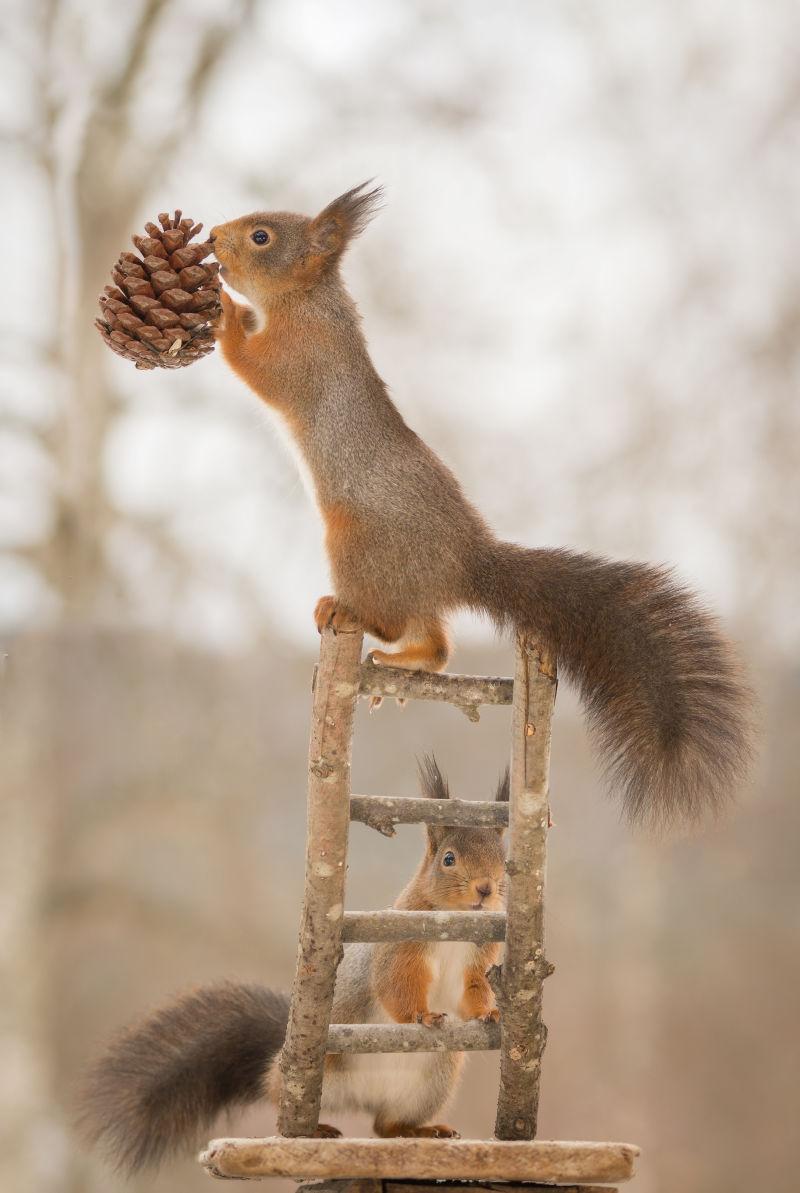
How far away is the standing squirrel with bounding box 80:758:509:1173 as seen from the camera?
139 cm

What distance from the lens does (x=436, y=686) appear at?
4.40ft

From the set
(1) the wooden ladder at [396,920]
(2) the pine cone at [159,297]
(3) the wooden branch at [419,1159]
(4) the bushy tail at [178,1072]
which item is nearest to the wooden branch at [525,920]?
(1) the wooden ladder at [396,920]

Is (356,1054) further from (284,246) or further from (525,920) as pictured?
(284,246)

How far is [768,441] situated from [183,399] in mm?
1364

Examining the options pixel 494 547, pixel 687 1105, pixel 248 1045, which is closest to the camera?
pixel 494 547

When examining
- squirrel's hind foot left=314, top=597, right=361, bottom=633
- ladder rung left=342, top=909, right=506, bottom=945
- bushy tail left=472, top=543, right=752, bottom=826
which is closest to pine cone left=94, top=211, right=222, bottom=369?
squirrel's hind foot left=314, top=597, right=361, bottom=633

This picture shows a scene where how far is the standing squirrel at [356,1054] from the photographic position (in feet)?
4.56

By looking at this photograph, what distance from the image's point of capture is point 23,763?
3.03 meters

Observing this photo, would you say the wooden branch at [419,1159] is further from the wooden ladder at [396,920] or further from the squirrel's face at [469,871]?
the squirrel's face at [469,871]

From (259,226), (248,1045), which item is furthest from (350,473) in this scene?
(248,1045)

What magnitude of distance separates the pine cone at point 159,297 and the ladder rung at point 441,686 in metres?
0.39

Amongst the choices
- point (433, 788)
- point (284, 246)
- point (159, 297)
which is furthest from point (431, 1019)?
point (284, 246)

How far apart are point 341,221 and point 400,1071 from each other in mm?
977

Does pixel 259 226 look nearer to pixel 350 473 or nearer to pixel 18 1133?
pixel 350 473
